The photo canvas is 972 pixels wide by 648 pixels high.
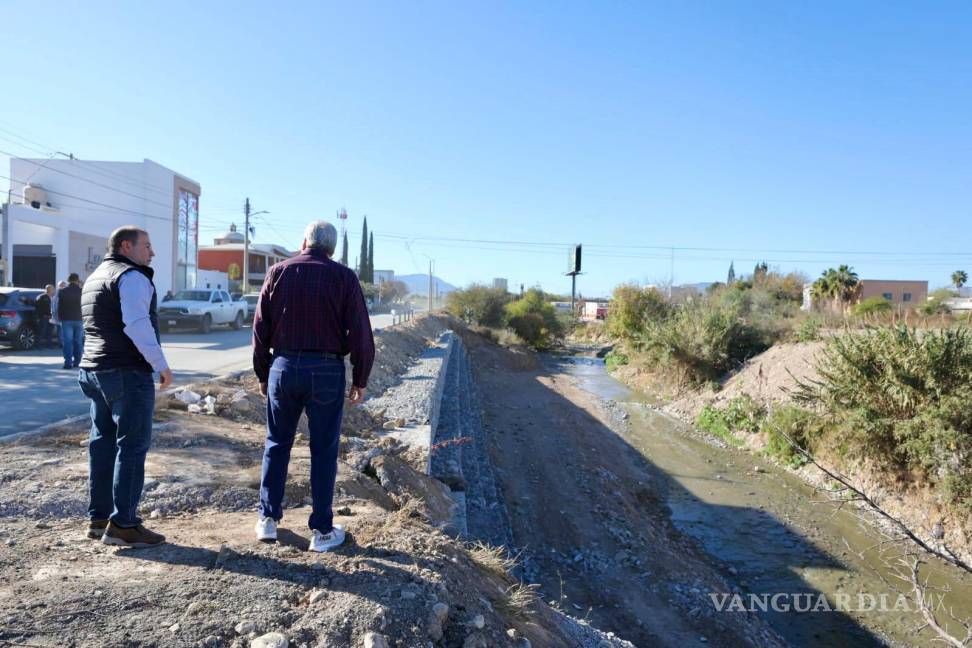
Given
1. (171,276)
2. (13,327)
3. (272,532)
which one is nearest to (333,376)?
(272,532)

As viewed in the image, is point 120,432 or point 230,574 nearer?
point 230,574

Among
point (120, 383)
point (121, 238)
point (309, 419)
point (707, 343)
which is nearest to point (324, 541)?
point (309, 419)

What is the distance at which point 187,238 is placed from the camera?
3616cm

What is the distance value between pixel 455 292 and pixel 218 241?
108ft

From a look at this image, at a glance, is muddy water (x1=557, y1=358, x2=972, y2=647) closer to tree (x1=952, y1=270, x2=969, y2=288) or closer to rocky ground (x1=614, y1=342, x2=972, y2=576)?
rocky ground (x1=614, y1=342, x2=972, y2=576)

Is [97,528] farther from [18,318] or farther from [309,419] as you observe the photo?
[18,318]

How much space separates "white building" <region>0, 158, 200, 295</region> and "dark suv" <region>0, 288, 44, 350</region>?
42.5 ft

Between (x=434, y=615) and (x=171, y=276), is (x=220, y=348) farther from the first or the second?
(x=171, y=276)

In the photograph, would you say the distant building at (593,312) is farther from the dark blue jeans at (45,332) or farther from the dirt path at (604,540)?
the dark blue jeans at (45,332)

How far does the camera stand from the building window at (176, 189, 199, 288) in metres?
35.3

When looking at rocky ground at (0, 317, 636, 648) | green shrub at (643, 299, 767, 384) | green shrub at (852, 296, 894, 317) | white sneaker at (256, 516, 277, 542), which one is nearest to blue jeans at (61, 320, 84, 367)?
rocky ground at (0, 317, 636, 648)

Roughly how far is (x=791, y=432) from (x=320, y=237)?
44.2 feet

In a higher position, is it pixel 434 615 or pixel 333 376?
pixel 333 376

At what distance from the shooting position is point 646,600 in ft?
24.0
